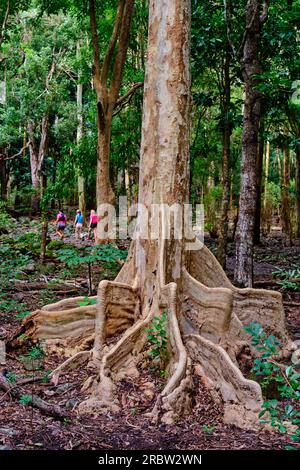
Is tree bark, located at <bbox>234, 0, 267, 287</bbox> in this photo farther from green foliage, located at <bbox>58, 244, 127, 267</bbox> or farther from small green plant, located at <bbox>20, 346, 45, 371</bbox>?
small green plant, located at <bbox>20, 346, 45, 371</bbox>

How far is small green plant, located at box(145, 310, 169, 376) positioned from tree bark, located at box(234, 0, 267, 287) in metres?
4.70

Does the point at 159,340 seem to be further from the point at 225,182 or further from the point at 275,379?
the point at 225,182

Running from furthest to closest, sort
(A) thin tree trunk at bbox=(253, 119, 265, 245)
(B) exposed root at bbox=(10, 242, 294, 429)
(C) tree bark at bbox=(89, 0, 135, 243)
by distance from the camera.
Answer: (A) thin tree trunk at bbox=(253, 119, 265, 245) < (C) tree bark at bbox=(89, 0, 135, 243) < (B) exposed root at bbox=(10, 242, 294, 429)

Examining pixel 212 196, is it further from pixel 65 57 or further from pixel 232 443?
pixel 232 443

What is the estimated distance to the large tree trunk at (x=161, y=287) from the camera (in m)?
5.93

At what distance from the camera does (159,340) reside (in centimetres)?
602

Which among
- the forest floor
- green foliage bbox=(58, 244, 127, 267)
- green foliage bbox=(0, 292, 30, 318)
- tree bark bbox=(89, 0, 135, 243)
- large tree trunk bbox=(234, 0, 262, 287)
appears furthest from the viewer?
tree bark bbox=(89, 0, 135, 243)

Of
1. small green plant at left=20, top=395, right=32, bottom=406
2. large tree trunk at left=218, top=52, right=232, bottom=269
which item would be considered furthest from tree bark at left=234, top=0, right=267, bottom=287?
small green plant at left=20, top=395, right=32, bottom=406

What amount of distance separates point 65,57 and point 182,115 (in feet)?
89.8

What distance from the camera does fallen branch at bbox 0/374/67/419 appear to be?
192 inches

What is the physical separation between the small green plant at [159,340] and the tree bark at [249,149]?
470cm

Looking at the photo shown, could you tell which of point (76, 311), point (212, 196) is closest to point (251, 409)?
point (76, 311)

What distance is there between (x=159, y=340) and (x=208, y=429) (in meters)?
1.47

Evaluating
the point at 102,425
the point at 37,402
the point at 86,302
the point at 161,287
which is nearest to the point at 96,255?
the point at 86,302
